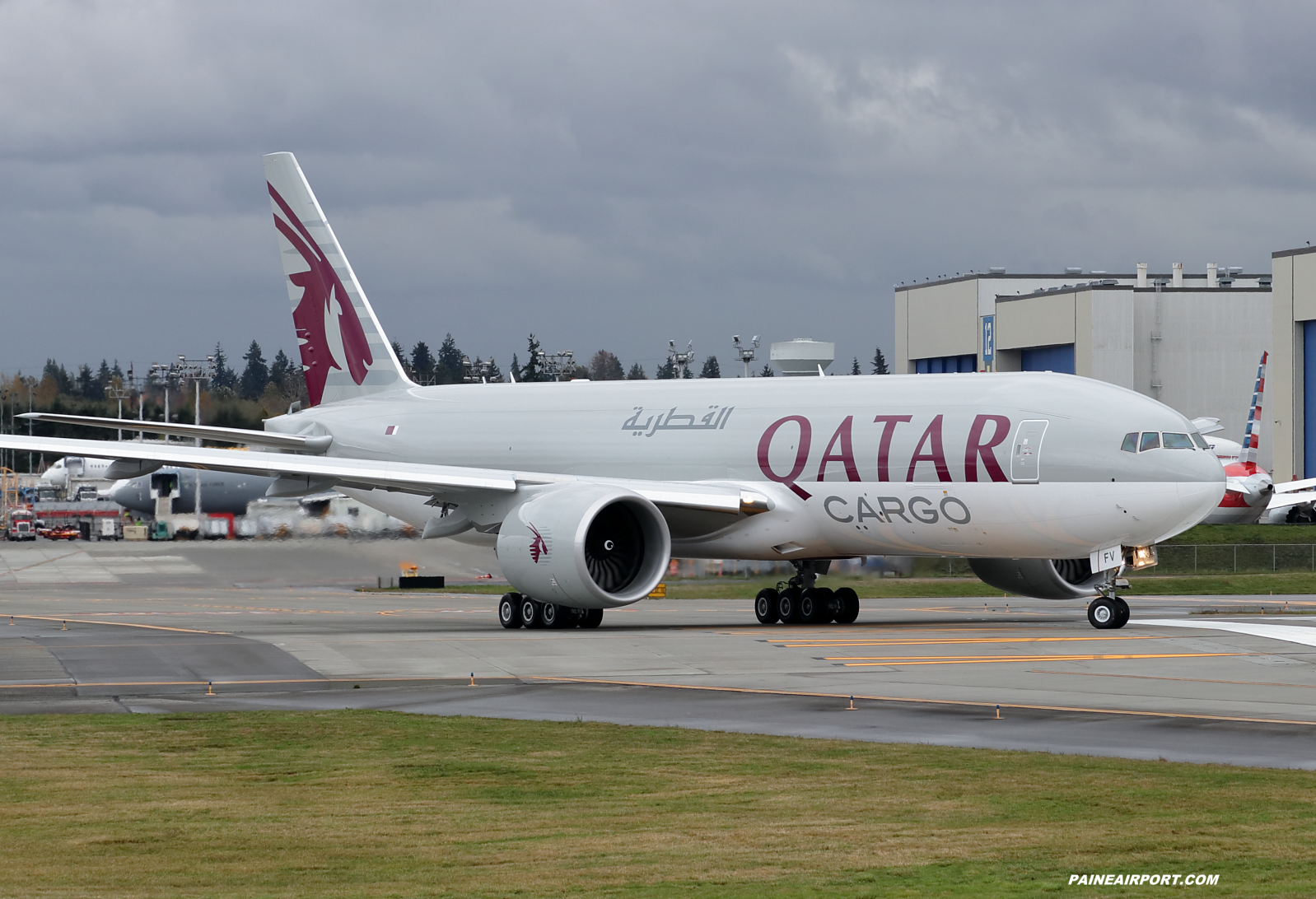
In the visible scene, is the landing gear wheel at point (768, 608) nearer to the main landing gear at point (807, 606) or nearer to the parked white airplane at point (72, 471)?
the main landing gear at point (807, 606)

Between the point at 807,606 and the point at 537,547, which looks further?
the point at 807,606

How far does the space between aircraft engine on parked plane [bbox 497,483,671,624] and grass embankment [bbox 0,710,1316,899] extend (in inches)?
511

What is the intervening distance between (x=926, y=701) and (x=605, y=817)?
7.88 m

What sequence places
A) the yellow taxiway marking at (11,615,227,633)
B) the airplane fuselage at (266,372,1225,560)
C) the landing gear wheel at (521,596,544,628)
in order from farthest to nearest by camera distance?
the landing gear wheel at (521,596,544,628) < the yellow taxiway marking at (11,615,227,633) < the airplane fuselage at (266,372,1225,560)

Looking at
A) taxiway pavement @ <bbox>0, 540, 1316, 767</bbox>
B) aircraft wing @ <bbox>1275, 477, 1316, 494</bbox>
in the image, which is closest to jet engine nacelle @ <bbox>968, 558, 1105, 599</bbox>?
taxiway pavement @ <bbox>0, 540, 1316, 767</bbox>

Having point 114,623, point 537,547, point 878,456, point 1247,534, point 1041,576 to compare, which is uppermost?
point 878,456

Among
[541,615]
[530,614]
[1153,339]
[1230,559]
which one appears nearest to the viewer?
[541,615]

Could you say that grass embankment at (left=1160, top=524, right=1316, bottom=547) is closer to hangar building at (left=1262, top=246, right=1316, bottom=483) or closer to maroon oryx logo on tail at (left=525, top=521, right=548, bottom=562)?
hangar building at (left=1262, top=246, right=1316, bottom=483)

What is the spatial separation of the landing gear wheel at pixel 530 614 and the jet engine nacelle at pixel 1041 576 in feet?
28.1

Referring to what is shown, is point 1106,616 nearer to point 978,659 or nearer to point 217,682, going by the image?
point 978,659

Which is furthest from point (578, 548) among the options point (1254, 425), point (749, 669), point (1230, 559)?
point (1254, 425)

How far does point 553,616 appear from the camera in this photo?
31.2 m

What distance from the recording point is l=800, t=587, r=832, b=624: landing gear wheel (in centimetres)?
3294

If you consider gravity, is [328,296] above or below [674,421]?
above
